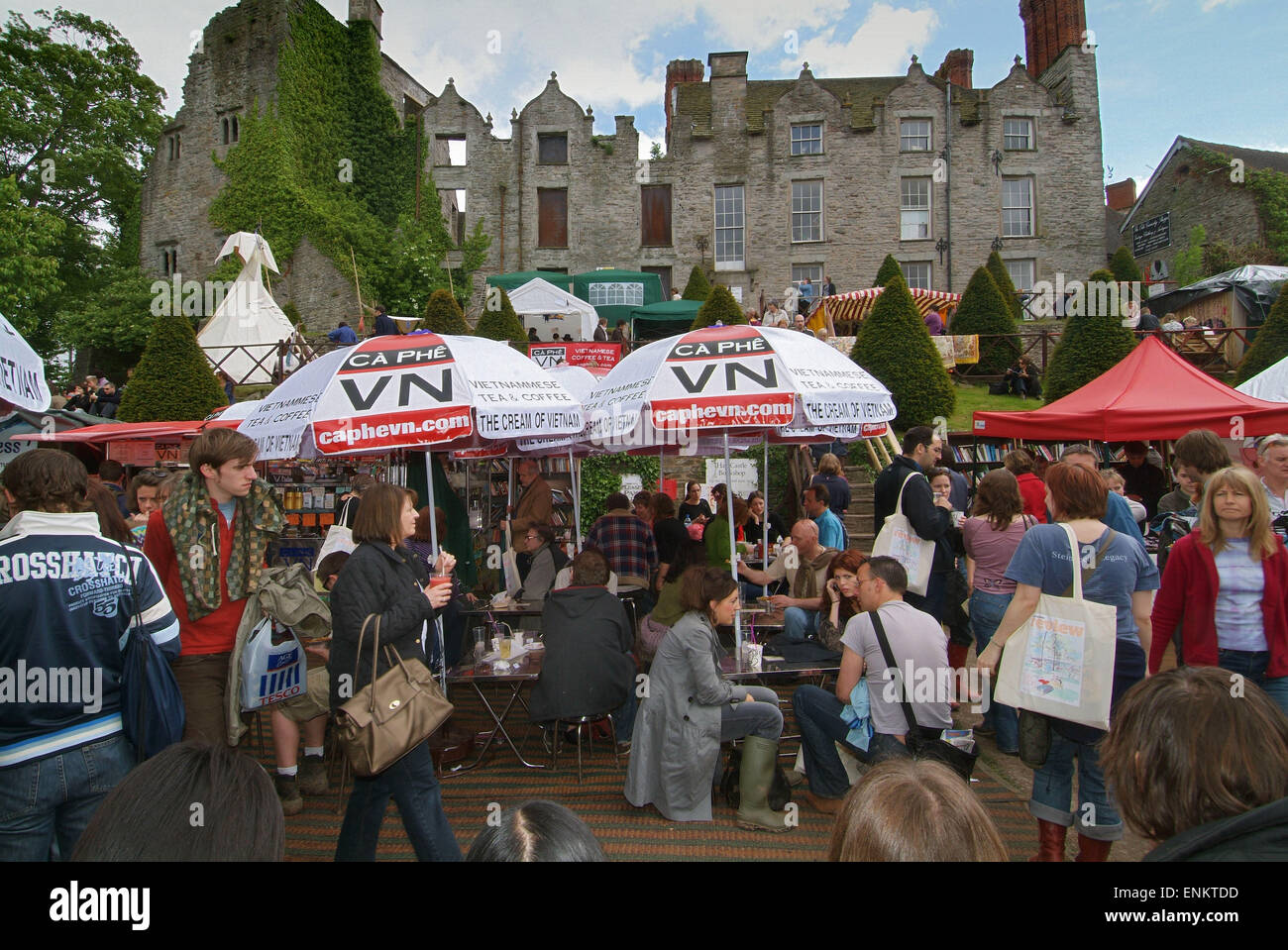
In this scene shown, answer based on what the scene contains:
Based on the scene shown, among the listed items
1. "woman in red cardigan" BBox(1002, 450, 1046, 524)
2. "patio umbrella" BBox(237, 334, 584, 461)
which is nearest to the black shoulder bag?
"patio umbrella" BBox(237, 334, 584, 461)

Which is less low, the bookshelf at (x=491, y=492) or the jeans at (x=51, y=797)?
the bookshelf at (x=491, y=492)

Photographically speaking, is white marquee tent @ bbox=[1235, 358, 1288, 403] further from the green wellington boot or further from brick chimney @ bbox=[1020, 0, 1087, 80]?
brick chimney @ bbox=[1020, 0, 1087, 80]

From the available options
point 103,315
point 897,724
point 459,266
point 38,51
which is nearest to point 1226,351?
point 897,724

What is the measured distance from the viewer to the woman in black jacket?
3477 millimetres

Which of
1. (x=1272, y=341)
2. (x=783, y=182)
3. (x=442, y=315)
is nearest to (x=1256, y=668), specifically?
(x=1272, y=341)

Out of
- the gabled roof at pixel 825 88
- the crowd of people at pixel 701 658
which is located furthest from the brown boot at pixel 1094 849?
the gabled roof at pixel 825 88

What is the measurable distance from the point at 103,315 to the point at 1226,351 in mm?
35949

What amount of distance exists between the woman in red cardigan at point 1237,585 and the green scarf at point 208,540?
16.6ft

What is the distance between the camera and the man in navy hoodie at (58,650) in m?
2.74

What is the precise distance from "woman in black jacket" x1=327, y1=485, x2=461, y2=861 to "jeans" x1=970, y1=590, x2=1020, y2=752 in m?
4.11

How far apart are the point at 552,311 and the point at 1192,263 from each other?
25.1 meters

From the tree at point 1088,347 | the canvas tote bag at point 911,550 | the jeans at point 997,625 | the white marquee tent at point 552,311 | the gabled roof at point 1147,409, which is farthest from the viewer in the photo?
the white marquee tent at point 552,311

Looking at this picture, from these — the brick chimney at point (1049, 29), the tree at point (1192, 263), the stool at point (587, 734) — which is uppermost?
the brick chimney at point (1049, 29)

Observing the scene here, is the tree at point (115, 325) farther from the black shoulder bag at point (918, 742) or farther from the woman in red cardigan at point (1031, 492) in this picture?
the black shoulder bag at point (918, 742)
